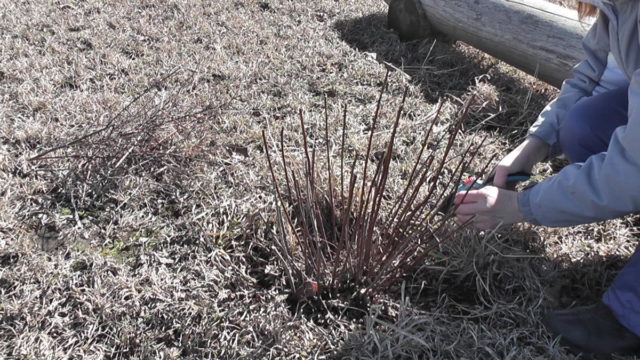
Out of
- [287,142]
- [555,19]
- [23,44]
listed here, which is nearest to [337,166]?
[287,142]

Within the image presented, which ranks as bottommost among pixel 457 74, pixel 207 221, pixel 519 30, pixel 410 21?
pixel 207 221

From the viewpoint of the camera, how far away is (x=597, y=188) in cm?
161

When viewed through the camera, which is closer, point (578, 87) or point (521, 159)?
Result: point (521, 159)

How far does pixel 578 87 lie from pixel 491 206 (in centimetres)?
78

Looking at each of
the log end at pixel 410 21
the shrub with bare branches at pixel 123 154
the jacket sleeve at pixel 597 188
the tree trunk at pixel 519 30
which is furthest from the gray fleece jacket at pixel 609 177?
the log end at pixel 410 21

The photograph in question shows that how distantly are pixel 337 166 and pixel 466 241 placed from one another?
642 millimetres

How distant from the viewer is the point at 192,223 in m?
2.15

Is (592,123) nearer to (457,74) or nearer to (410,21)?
(457,74)

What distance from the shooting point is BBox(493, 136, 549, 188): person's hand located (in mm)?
2018

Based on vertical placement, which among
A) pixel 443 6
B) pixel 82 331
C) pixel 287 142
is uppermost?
pixel 443 6

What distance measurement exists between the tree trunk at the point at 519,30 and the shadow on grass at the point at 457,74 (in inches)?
3.7

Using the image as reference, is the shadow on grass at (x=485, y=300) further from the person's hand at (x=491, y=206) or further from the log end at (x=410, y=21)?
the log end at (x=410, y=21)

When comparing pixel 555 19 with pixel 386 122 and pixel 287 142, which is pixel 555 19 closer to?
pixel 386 122

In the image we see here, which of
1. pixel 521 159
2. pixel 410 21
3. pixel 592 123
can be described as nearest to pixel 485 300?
pixel 521 159
